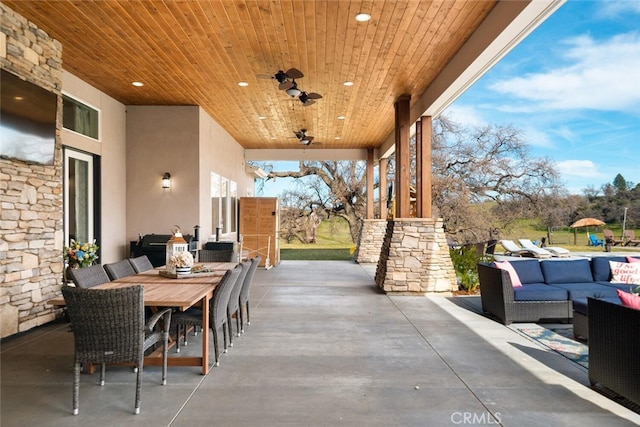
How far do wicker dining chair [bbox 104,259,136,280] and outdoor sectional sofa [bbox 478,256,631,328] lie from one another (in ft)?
14.3

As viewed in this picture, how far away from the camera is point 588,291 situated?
17.7 feet

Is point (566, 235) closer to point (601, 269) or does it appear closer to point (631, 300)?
point (601, 269)

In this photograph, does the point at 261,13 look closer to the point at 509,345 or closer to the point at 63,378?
the point at 63,378

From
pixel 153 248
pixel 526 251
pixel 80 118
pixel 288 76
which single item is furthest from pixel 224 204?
pixel 526 251

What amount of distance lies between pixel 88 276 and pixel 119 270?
0.62m

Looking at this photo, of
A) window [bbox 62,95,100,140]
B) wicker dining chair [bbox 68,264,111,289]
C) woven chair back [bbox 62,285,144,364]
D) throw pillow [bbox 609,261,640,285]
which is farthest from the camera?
window [bbox 62,95,100,140]

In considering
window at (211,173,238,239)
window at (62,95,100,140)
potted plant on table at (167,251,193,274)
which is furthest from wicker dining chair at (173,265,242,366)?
window at (211,173,238,239)

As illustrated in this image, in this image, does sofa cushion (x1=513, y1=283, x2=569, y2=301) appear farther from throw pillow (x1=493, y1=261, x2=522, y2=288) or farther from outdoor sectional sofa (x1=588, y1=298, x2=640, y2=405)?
outdoor sectional sofa (x1=588, y1=298, x2=640, y2=405)

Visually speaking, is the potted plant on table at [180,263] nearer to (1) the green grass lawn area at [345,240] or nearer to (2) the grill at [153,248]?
(2) the grill at [153,248]

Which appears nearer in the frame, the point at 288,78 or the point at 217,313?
the point at 217,313

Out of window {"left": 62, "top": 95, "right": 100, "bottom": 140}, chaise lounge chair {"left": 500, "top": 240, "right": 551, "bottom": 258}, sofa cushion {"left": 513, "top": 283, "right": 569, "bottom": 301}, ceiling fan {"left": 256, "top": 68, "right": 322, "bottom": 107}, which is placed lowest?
chaise lounge chair {"left": 500, "top": 240, "right": 551, "bottom": 258}

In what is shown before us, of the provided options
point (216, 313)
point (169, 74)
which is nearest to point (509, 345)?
point (216, 313)

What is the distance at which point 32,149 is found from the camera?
475cm

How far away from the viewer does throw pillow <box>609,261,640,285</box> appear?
5.84m
